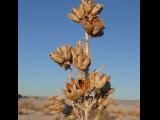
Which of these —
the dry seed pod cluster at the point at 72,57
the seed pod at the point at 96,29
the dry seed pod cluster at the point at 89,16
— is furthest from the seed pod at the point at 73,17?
the dry seed pod cluster at the point at 72,57

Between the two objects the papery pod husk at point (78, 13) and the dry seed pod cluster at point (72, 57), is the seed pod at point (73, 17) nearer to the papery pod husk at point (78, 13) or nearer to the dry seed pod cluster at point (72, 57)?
the papery pod husk at point (78, 13)

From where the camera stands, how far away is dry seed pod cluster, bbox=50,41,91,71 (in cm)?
538

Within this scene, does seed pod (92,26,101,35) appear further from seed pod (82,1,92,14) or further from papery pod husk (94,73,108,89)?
papery pod husk (94,73,108,89)

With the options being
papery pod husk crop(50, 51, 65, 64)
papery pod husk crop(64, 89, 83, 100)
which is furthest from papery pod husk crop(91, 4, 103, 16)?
papery pod husk crop(64, 89, 83, 100)

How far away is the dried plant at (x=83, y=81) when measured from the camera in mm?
5316

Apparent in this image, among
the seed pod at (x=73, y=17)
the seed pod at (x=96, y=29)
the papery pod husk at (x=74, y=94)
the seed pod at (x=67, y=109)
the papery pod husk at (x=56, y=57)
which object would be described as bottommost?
the seed pod at (x=67, y=109)

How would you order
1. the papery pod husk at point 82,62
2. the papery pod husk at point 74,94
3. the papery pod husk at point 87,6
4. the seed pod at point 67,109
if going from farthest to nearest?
1. the seed pod at point 67,109
2. the papery pod husk at point 87,6
3. the papery pod husk at point 82,62
4. the papery pod husk at point 74,94

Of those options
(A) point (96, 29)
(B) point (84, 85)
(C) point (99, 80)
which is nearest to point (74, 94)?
(B) point (84, 85)
